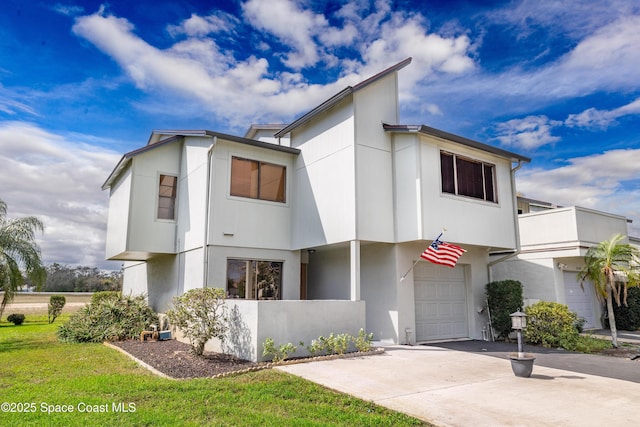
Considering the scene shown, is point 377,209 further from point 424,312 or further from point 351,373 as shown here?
point 351,373

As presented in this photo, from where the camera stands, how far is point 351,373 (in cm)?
830

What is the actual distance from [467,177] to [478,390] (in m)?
7.76

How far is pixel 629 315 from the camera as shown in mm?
A: 16938

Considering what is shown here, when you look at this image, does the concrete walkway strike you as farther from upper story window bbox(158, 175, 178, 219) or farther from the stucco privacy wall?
upper story window bbox(158, 175, 178, 219)

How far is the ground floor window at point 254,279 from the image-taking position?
1288 cm

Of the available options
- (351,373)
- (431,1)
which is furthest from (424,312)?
(431,1)

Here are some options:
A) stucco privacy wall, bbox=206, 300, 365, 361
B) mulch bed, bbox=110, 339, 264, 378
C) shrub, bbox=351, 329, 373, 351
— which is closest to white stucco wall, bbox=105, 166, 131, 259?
mulch bed, bbox=110, 339, 264, 378

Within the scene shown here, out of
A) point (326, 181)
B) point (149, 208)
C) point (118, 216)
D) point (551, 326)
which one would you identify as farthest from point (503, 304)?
point (118, 216)

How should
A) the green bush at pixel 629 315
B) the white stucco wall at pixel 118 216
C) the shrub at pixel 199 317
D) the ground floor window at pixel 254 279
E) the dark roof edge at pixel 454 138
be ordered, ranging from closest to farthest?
the shrub at pixel 199 317 → the dark roof edge at pixel 454 138 → the ground floor window at pixel 254 279 → the white stucco wall at pixel 118 216 → the green bush at pixel 629 315

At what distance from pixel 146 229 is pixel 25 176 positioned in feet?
31.8

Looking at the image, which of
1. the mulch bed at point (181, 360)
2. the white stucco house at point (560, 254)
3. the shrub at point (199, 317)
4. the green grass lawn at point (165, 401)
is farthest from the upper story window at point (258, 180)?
the white stucco house at point (560, 254)

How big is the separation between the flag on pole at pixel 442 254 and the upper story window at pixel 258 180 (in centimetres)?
538

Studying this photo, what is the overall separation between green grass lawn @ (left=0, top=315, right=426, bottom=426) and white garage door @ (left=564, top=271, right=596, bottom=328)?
529 inches

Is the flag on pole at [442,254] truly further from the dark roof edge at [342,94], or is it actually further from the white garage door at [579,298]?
the white garage door at [579,298]
